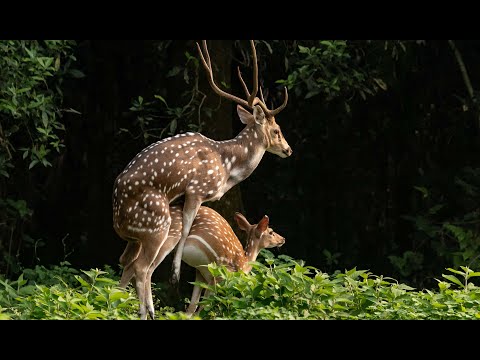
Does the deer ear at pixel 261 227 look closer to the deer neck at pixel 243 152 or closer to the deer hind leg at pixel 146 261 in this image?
the deer neck at pixel 243 152

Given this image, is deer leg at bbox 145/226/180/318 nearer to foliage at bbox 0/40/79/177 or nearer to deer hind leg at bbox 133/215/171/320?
deer hind leg at bbox 133/215/171/320

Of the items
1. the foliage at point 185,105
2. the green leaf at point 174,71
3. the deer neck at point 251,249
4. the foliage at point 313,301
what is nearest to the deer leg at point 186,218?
the foliage at point 313,301

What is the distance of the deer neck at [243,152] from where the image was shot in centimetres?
735

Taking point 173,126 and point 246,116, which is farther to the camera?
point 173,126

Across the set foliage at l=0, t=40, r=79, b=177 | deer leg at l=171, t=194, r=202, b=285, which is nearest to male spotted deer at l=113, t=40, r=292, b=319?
deer leg at l=171, t=194, r=202, b=285

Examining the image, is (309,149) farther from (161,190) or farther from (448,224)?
(161,190)

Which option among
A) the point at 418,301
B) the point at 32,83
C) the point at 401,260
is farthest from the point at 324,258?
the point at 418,301

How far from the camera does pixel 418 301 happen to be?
712 cm

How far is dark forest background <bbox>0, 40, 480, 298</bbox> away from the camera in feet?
34.9

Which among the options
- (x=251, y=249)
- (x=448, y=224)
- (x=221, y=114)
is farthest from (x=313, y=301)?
(x=448, y=224)

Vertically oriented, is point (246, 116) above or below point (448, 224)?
above

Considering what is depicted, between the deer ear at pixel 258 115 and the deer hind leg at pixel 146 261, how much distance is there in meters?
0.92

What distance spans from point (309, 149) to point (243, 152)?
5173 millimetres

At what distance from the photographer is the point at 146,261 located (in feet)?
23.4
